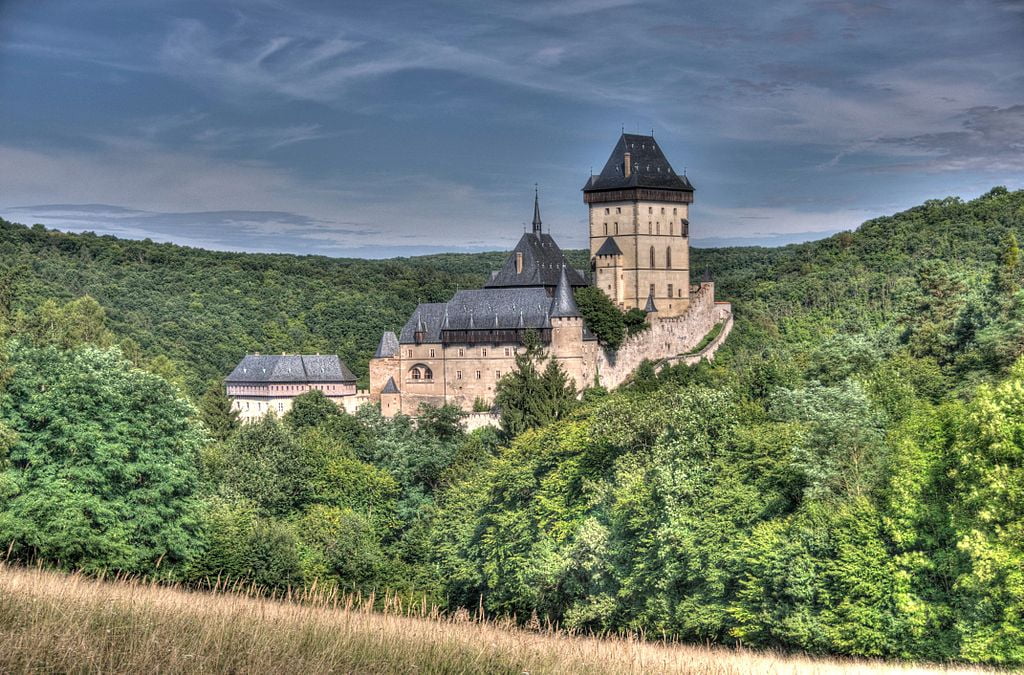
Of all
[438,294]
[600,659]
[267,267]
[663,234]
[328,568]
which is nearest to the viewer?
[600,659]

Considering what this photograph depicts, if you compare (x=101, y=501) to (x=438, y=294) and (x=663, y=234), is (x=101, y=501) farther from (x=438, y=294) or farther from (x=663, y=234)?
(x=438, y=294)

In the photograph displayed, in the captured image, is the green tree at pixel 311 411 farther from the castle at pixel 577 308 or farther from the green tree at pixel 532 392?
the green tree at pixel 532 392

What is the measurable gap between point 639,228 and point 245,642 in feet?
200

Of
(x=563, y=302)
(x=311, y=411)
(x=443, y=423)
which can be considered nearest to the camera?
(x=443, y=423)

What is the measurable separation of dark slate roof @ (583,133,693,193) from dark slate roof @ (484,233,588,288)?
19.8 feet

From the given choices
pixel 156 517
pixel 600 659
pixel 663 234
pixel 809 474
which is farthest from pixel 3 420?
pixel 663 234

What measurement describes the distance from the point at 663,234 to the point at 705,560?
161 feet

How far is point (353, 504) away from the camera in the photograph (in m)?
35.5

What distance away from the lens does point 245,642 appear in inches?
307

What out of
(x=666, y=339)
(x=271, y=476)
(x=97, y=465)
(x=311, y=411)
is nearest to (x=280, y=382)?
(x=311, y=411)

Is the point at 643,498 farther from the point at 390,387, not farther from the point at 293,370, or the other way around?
the point at 293,370

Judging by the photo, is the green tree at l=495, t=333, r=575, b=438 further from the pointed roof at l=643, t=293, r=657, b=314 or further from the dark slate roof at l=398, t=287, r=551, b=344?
the pointed roof at l=643, t=293, r=657, b=314


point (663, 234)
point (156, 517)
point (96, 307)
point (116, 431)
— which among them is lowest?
point (156, 517)

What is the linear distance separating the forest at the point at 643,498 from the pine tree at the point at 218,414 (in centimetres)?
1289
